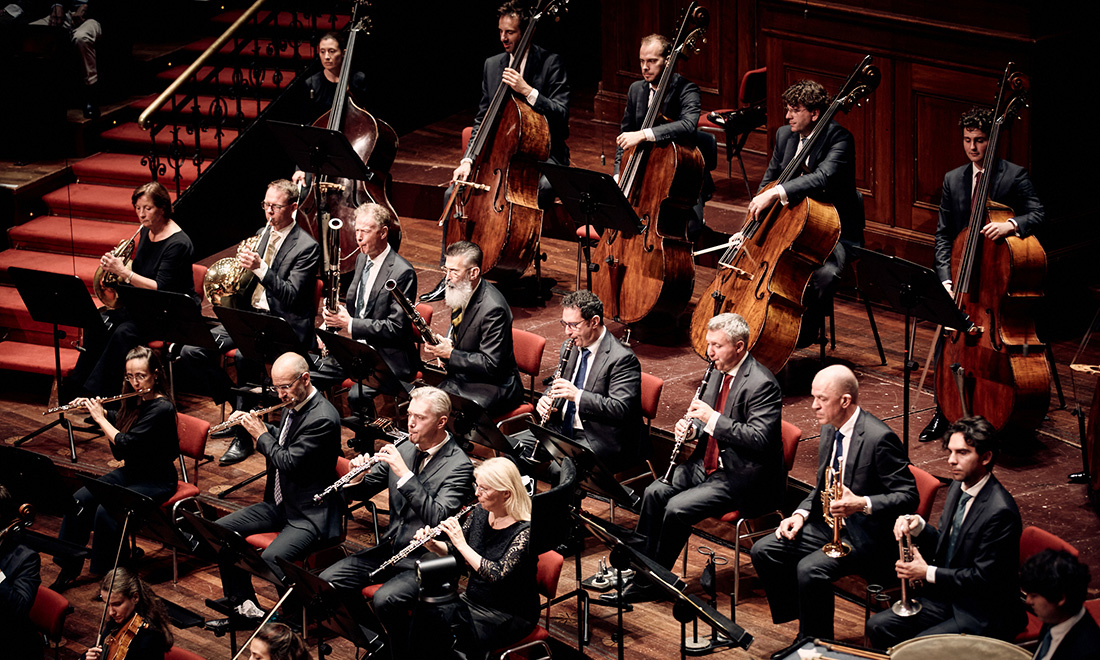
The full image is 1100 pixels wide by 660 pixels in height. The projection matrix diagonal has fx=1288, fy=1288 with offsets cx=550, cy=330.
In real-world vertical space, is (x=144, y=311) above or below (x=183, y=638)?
above

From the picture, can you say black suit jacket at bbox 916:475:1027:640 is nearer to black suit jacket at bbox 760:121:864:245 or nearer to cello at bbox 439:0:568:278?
black suit jacket at bbox 760:121:864:245

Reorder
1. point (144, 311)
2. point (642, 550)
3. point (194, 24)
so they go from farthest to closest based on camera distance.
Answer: point (194, 24), point (144, 311), point (642, 550)

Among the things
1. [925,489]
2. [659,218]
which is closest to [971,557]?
[925,489]

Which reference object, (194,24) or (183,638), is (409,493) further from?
(194,24)

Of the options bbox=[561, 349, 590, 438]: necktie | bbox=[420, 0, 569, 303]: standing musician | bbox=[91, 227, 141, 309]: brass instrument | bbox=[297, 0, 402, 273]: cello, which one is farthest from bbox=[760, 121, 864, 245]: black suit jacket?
bbox=[91, 227, 141, 309]: brass instrument

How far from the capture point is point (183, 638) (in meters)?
6.18

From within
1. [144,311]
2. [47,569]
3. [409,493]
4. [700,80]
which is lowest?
[47,569]

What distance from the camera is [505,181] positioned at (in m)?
7.50

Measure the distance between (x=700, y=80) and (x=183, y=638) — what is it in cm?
586

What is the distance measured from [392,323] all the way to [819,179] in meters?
2.31

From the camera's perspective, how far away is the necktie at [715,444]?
5738 millimetres

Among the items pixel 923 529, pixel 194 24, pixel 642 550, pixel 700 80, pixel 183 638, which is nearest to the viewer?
pixel 923 529

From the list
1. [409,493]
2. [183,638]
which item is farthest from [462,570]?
[183,638]

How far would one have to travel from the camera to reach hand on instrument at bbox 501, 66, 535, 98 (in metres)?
7.40
